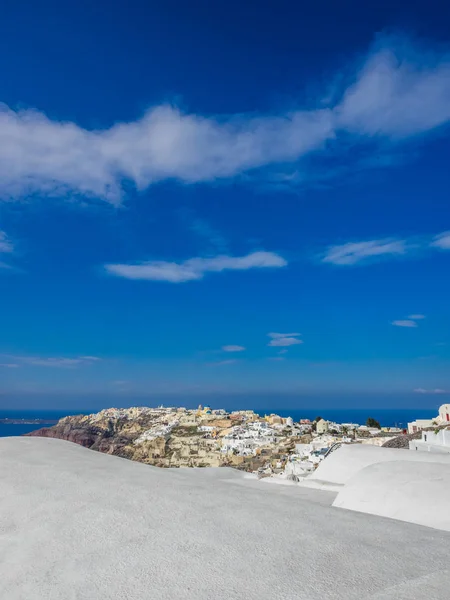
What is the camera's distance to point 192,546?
14.4ft

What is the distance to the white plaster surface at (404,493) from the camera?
6.42 metres

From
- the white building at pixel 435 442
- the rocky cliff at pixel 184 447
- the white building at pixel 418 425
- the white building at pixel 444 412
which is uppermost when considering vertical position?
the white building at pixel 444 412

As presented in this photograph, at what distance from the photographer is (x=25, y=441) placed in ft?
28.8

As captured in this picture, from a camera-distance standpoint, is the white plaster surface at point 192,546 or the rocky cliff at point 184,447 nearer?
the white plaster surface at point 192,546

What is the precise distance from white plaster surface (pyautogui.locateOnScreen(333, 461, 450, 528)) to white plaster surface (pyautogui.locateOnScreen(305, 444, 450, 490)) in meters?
3.31

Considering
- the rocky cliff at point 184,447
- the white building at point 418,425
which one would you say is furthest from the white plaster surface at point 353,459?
the white building at point 418,425

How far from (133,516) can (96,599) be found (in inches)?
56.3

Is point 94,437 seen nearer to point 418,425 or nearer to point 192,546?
point 418,425

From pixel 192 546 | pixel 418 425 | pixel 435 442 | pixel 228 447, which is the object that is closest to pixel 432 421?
pixel 418 425

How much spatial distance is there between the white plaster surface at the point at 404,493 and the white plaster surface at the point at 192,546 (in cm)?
96

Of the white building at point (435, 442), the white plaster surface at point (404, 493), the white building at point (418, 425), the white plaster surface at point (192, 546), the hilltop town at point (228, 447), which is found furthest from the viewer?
the white building at point (418, 425)

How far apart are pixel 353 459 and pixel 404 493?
519 centimetres

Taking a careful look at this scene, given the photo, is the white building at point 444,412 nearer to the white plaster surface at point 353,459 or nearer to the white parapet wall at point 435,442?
the white parapet wall at point 435,442

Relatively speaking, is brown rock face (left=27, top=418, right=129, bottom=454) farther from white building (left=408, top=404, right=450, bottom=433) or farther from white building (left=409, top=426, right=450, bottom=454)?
white building (left=408, top=404, right=450, bottom=433)
